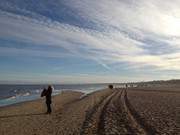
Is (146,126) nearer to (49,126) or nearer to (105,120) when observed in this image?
(105,120)

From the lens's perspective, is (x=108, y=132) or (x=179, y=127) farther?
(x=179, y=127)

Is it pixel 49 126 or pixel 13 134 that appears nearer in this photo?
pixel 13 134

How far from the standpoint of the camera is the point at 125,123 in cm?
1583

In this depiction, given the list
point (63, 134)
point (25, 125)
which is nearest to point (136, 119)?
point (63, 134)

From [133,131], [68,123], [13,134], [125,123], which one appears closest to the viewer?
[133,131]

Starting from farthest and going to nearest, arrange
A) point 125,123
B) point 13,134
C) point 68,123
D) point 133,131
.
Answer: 1. point 68,123
2. point 125,123
3. point 13,134
4. point 133,131

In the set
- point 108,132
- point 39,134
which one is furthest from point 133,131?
point 39,134

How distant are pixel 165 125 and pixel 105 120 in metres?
3.88

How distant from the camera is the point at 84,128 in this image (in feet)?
48.9

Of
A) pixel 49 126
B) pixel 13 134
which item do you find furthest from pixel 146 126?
pixel 13 134

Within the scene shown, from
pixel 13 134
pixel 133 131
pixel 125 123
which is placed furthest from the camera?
pixel 125 123

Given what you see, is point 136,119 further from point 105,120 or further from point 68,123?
point 68,123

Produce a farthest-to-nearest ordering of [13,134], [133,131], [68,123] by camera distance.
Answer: [68,123] < [13,134] < [133,131]

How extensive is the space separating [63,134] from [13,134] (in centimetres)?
274
